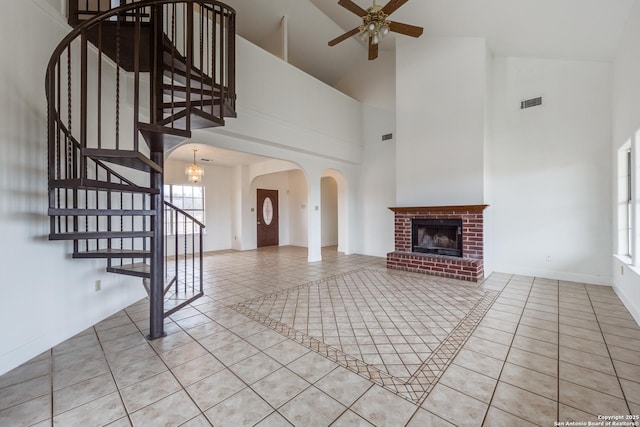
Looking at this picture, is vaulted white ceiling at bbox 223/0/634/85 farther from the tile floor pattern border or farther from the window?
the window

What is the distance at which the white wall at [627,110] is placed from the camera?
2914mm

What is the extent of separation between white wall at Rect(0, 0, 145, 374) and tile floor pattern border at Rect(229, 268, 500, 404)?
1.71m

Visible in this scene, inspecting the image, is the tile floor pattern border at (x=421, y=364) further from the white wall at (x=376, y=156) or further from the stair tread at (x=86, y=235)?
the white wall at (x=376, y=156)

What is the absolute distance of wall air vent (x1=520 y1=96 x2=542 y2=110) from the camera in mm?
4681

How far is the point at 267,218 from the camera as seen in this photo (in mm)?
9406

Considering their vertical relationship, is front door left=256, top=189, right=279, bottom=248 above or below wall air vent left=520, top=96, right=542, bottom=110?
below

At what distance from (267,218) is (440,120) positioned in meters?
6.32

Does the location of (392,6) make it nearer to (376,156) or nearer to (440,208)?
(440,208)

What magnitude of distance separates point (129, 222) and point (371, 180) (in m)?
5.55

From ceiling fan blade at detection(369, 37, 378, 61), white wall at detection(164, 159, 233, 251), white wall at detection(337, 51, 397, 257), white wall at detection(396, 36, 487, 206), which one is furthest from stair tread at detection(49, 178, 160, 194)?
white wall at detection(164, 159, 233, 251)

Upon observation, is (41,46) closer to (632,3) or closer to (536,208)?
(632,3)

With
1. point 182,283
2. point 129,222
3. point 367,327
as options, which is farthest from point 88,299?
point 367,327

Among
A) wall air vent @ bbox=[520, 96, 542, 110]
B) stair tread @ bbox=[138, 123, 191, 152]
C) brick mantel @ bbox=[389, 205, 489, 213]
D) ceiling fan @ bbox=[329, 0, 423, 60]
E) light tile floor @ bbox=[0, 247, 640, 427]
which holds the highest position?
ceiling fan @ bbox=[329, 0, 423, 60]

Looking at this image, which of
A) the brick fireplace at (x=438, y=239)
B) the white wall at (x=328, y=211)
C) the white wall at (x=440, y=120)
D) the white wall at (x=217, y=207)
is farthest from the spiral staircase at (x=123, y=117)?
the white wall at (x=328, y=211)
